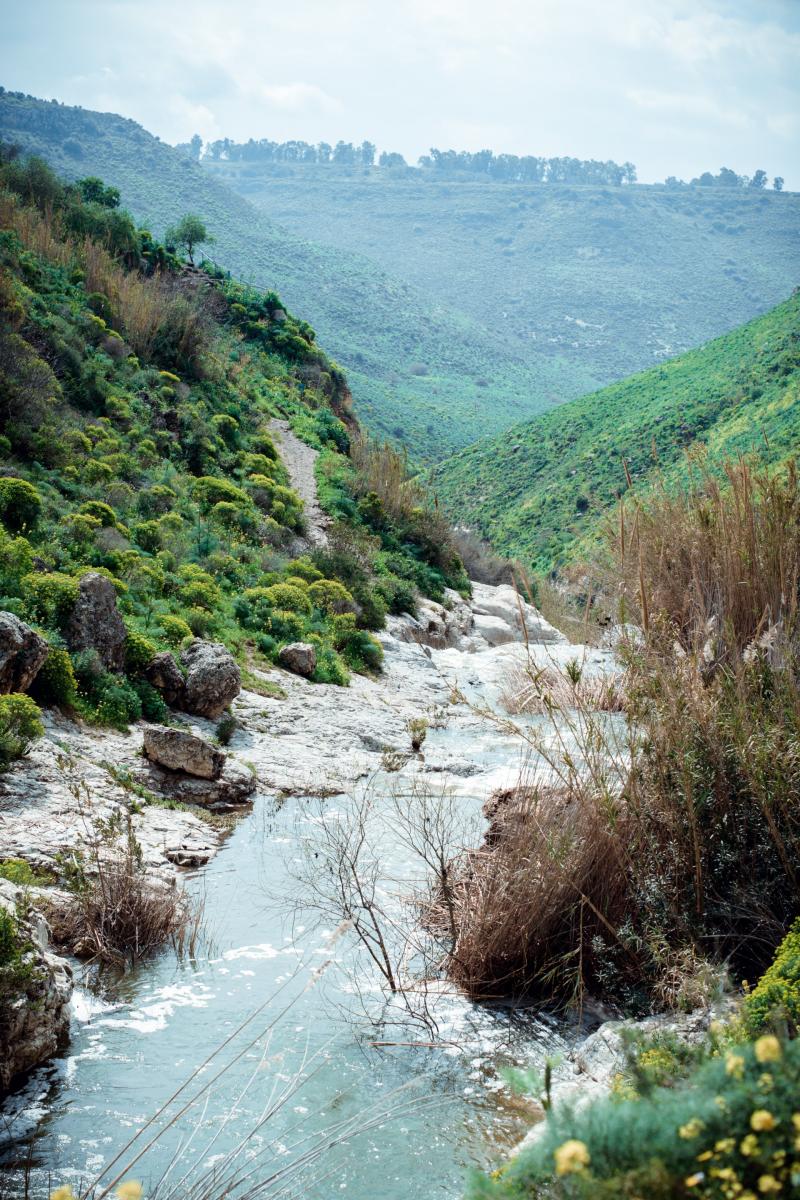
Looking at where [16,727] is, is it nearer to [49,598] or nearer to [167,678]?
[49,598]

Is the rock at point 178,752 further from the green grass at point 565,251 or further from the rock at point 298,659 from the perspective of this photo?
the green grass at point 565,251

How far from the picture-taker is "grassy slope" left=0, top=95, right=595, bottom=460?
8519 centimetres

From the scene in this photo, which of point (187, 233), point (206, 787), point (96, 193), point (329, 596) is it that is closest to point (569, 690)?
point (206, 787)

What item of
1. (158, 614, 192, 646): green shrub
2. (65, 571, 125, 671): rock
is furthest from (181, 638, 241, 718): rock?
(158, 614, 192, 646): green shrub

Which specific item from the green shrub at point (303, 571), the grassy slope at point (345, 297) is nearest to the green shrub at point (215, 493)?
the green shrub at point (303, 571)

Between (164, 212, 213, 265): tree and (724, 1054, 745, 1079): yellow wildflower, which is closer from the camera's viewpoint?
(724, 1054, 745, 1079): yellow wildflower

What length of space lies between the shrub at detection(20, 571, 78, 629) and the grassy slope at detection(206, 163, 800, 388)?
9326 cm

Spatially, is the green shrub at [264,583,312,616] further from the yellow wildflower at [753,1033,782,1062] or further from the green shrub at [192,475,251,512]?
the yellow wildflower at [753,1033,782,1062]

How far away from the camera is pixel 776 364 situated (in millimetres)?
43750

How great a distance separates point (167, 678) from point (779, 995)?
10388 millimetres

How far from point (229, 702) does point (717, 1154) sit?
11986 millimetres

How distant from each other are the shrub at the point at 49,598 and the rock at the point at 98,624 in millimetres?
114

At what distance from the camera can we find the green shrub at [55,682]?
10.9 m

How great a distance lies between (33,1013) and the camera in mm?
5238
